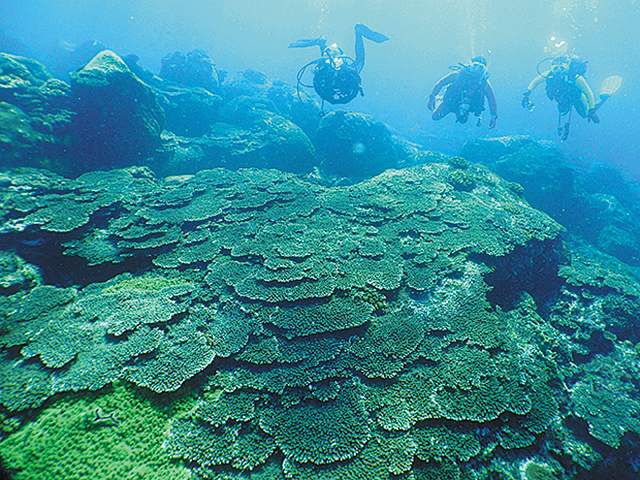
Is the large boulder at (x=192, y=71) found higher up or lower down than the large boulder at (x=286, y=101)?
higher up

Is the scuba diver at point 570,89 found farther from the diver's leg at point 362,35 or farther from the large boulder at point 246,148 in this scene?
the large boulder at point 246,148

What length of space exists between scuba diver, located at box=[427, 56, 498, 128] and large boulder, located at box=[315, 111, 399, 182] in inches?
151

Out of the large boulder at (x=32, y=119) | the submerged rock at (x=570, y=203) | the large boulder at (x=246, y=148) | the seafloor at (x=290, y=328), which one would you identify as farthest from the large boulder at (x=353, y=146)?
the large boulder at (x=32, y=119)

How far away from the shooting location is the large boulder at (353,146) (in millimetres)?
13016

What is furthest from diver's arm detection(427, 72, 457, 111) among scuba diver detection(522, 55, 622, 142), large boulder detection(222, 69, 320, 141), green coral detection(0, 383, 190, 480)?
green coral detection(0, 383, 190, 480)

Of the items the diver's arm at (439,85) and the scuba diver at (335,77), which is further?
the diver's arm at (439,85)

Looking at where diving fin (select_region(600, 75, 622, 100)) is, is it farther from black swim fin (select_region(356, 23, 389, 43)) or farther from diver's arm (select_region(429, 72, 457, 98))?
black swim fin (select_region(356, 23, 389, 43))

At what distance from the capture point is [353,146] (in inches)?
520

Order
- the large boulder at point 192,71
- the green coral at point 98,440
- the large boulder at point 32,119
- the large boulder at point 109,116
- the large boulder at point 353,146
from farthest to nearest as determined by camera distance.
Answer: the large boulder at point 192,71 → the large boulder at point 353,146 → the large boulder at point 109,116 → the large boulder at point 32,119 → the green coral at point 98,440

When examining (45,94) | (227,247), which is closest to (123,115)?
(45,94)

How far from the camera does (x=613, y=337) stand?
5.05 meters

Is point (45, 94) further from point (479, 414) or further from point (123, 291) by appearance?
point (479, 414)

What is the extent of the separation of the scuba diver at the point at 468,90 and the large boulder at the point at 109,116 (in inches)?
430

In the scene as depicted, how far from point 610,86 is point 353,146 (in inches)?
424
